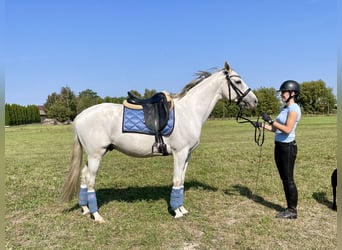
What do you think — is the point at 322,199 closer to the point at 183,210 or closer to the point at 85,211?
the point at 183,210

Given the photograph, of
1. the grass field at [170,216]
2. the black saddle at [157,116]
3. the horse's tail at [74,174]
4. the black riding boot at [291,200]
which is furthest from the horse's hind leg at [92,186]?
the black riding boot at [291,200]

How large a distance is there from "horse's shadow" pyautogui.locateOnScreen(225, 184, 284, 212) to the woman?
1.61 feet

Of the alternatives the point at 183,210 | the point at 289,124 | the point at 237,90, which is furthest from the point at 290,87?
the point at 183,210

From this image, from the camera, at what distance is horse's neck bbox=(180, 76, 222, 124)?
178 inches

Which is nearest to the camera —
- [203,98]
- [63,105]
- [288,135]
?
[288,135]

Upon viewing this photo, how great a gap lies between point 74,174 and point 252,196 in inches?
130

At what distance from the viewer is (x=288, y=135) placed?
13.3 ft

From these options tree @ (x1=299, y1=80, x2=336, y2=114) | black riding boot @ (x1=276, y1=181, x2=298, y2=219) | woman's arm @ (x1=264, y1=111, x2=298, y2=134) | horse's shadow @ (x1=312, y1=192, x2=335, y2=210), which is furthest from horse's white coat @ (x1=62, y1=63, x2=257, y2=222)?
tree @ (x1=299, y1=80, x2=336, y2=114)

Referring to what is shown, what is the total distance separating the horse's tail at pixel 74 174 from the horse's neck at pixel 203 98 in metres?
1.83

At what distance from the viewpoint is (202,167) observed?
804 centimetres

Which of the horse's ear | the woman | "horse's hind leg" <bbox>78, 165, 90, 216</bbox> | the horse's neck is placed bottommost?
"horse's hind leg" <bbox>78, 165, 90, 216</bbox>

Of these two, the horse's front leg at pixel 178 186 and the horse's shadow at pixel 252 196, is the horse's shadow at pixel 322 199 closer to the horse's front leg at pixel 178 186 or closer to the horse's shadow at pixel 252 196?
the horse's shadow at pixel 252 196

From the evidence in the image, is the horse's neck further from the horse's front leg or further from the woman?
the woman

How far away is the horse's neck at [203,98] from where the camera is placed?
4533mm
